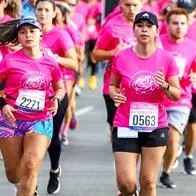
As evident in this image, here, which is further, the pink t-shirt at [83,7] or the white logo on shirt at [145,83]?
the pink t-shirt at [83,7]

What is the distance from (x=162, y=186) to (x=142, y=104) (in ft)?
8.54

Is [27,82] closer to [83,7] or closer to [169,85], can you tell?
[169,85]

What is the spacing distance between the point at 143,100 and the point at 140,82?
176mm

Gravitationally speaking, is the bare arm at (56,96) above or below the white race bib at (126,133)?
above

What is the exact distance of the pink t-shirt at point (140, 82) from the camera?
28.2ft

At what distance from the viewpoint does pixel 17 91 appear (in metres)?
8.91

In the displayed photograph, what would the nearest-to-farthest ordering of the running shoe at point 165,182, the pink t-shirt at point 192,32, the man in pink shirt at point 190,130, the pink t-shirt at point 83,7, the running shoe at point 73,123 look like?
the running shoe at point 165,182 < the man in pink shirt at point 190,130 < the pink t-shirt at point 192,32 < the running shoe at point 73,123 < the pink t-shirt at point 83,7

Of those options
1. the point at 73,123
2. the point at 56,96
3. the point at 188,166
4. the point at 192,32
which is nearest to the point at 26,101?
the point at 56,96

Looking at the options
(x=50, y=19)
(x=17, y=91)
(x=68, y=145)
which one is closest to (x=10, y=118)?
(x=17, y=91)

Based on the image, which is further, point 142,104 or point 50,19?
point 50,19

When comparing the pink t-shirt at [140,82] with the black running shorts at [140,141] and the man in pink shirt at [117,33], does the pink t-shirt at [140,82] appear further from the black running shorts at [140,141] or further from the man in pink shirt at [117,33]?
the man in pink shirt at [117,33]

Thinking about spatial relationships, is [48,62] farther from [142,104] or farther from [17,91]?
[142,104]

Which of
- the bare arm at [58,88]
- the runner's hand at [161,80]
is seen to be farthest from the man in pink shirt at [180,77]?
the runner's hand at [161,80]

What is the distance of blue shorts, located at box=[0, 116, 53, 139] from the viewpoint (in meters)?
8.84
